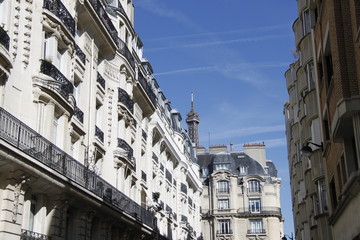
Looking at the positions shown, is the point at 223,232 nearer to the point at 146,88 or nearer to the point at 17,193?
the point at 146,88

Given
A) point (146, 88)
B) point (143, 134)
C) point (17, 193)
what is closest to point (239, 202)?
point (143, 134)

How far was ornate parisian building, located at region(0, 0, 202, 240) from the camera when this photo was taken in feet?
55.8

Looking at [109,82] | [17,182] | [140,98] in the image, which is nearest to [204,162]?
[140,98]

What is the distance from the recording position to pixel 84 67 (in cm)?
2478

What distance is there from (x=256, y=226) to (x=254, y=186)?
498 cm

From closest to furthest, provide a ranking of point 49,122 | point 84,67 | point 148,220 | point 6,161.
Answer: point 6,161 < point 49,122 < point 84,67 < point 148,220

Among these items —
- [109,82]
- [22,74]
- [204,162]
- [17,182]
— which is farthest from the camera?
[204,162]

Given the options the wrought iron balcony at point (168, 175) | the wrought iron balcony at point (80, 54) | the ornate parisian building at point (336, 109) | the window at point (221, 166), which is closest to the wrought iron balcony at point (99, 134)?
Answer: the wrought iron balcony at point (80, 54)

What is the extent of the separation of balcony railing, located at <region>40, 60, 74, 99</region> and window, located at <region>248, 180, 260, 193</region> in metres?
53.6

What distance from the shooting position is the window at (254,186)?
72.4 metres

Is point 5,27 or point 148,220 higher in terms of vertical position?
point 5,27

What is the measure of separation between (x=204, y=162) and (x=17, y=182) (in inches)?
2422

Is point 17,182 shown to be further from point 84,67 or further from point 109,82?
point 109,82

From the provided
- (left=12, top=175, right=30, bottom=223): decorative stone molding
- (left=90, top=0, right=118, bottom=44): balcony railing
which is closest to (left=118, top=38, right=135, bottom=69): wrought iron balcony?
(left=90, top=0, right=118, bottom=44): balcony railing
